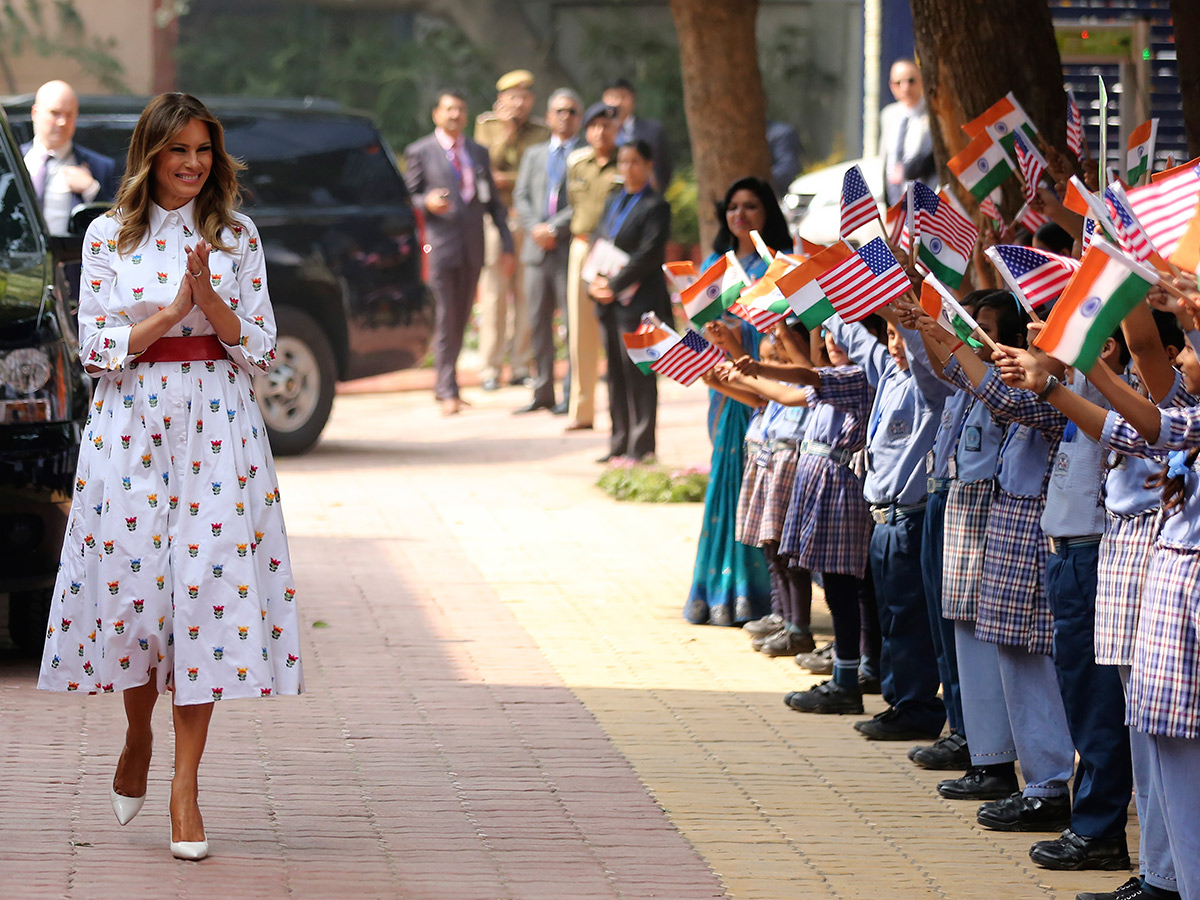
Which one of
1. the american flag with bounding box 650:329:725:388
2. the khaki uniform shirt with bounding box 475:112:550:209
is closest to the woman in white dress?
the american flag with bounding box 650:329:725:388

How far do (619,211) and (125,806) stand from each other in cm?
817

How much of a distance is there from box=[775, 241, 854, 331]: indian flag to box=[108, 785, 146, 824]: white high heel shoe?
7.94 feet

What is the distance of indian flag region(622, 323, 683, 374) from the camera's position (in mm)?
7745

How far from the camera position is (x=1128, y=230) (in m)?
4.17

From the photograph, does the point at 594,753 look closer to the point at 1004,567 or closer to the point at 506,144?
the point at 1004,567

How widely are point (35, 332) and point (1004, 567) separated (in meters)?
3.91

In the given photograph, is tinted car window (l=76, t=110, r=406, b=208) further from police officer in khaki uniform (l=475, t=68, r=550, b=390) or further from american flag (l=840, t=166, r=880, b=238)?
american flag (l=840, t=166, r=880, b=238)

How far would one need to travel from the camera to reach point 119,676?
521 centimetres

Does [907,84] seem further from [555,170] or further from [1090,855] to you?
[1090,855]

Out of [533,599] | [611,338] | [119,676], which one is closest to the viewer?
[119,676]

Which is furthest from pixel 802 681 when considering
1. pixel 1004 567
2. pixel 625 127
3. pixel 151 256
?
pixel 625 127

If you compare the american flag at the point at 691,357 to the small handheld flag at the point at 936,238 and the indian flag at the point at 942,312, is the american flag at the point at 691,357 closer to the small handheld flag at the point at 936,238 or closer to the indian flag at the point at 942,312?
the small handheld flag at the point at 936,238

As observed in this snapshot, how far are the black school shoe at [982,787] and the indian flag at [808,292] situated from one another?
5.46ft

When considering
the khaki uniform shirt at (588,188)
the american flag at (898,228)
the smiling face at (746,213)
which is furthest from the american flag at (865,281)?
the khaki uniform shirt at (588,188)
